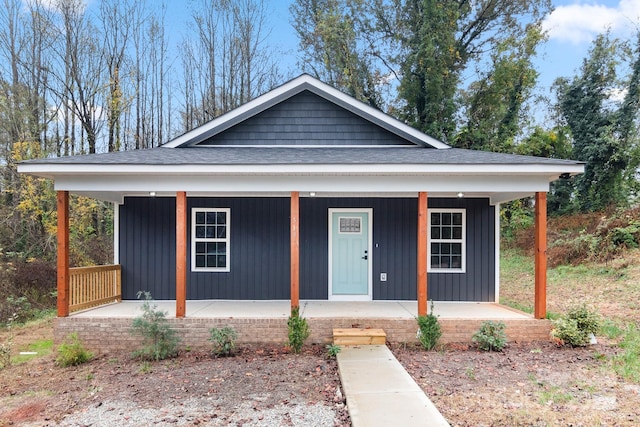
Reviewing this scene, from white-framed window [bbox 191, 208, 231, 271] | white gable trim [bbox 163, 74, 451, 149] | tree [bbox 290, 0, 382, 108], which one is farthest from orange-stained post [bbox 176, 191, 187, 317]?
tree [bbox 290, 0, 382, 108]

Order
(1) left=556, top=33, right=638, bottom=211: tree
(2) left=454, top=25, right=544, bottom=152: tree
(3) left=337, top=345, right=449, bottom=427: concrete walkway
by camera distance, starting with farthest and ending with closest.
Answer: (2) left=454, top=25, right=544, bottom=152: tree < (1) left=556, top=33, right=638, bottom=211: tree < (3) left=337, top=345, right=449, bottom=427: concrete walkway

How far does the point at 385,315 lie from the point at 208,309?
331 cm

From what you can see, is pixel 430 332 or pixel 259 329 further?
pixel 259 329

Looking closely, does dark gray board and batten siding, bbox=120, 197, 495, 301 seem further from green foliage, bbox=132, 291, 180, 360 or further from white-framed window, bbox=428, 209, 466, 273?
green foliage, bbox=132, 291, 180, 360

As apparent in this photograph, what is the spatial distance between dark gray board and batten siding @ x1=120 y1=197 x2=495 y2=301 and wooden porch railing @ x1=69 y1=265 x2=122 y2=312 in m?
0.28

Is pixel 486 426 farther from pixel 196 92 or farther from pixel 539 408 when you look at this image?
pixel 196 92

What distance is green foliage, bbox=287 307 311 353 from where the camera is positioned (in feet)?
21.8

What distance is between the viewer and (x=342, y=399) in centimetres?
467

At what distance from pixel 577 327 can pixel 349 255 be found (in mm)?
4376

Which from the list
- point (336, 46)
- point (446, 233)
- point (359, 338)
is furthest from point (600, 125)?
point (359, 338)

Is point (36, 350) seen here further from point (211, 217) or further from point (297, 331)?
point (297, 331)

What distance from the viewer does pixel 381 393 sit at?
468 centimetres

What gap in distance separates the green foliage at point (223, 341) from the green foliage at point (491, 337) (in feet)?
12.8

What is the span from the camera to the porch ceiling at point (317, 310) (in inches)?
287
